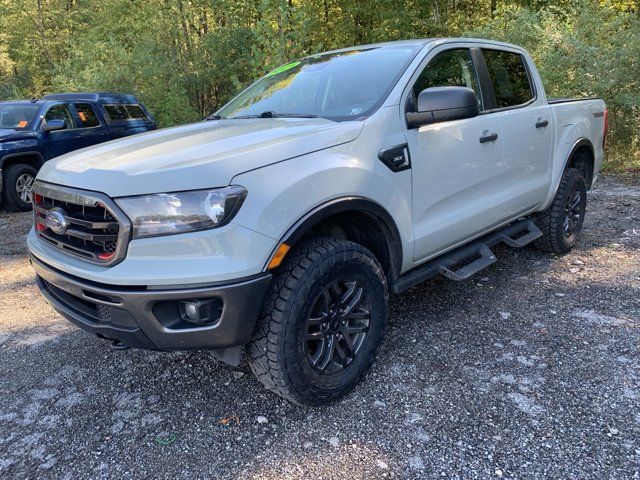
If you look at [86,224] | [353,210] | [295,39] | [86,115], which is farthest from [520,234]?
[86,115]

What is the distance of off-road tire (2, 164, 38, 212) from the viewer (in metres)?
7.86

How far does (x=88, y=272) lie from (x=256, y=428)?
3.53ft

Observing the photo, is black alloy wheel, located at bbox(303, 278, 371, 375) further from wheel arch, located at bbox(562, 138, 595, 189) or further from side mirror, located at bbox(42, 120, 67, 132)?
side mirror, located at bbox(42, 120, 67, 132)

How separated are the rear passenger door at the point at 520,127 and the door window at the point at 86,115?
24.9 ft

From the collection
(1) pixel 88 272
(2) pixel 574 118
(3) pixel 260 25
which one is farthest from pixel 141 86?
(1) pixel 88 272

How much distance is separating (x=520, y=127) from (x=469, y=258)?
1057 millimetres

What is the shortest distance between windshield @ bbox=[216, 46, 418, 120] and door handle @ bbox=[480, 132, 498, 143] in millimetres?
728

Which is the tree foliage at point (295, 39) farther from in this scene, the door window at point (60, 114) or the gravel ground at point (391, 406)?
the gravel ground at point (391, 406)

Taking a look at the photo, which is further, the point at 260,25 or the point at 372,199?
the point at 260,25

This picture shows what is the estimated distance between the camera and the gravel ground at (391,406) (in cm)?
219

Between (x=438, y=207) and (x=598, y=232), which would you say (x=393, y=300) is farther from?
(x=598, y=232)

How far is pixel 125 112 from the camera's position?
394 inches

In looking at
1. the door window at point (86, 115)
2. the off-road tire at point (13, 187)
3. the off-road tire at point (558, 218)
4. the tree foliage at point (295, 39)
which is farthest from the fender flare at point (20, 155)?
the off-road tire at point (558, 218)

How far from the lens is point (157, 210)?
6.75 ft
